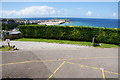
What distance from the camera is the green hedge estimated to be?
18.3 metres

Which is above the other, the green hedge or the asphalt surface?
the green hedge

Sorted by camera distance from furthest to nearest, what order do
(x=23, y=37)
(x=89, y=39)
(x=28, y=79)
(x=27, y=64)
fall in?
(x=23, y=37)
(x=89, y=39)
(x=27, y=64)
(x=28, y=79)

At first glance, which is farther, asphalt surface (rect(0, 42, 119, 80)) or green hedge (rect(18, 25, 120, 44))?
green hedge (rect(18, 25, 120, 44))

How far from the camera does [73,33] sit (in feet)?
66.9

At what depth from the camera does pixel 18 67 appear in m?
9.46

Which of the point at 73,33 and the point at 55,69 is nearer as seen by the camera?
the point at 55,69

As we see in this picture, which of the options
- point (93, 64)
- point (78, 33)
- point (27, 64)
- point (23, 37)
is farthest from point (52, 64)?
point (23, 37)

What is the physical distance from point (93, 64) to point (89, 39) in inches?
394

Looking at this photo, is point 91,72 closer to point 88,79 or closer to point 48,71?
point 88,79

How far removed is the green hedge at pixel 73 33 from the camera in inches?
720

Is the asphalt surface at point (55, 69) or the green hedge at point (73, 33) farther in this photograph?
the green hedge at point (73, 33)

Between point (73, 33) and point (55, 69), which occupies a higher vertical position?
point (73, 33)

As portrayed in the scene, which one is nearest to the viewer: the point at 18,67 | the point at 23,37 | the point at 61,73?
the point at 61,73

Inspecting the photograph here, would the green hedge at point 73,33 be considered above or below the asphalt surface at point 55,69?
above
